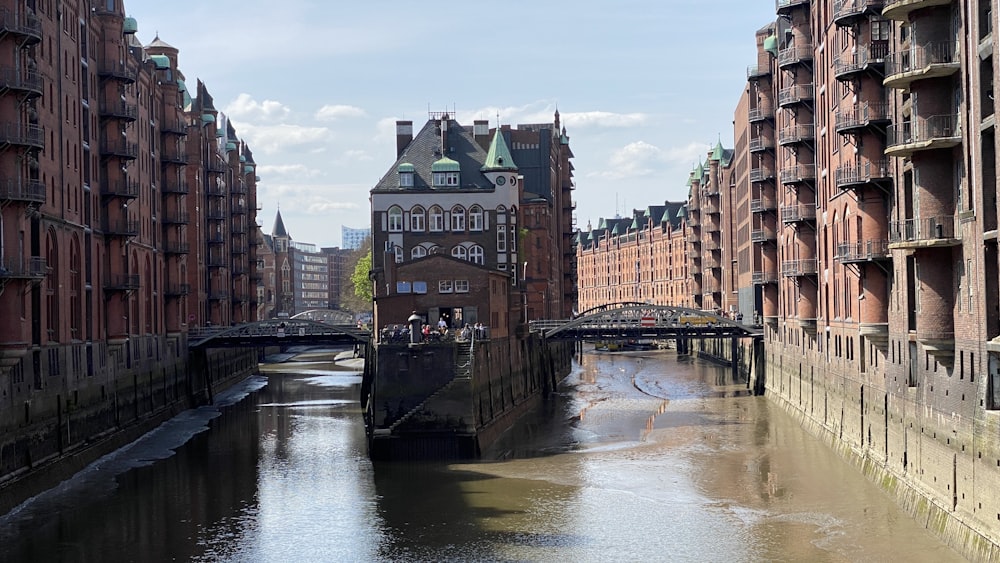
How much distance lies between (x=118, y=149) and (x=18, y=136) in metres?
19.9

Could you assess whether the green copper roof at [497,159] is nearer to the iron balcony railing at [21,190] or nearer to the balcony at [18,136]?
the iron balcony railing at [21,190]

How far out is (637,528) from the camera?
41.5 m

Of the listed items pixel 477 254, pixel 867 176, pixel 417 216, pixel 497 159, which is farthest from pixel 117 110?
pixel 867 176

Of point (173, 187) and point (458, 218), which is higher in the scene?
point (173, 187)

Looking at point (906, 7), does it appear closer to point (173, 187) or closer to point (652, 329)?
point (652, 329)

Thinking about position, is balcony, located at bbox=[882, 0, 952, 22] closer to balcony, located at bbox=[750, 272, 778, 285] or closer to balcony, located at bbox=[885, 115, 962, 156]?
balcony, located at bbox=[885, 115, 962, 156]

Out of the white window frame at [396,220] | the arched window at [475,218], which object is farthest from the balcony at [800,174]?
the white window frame at [396,220]

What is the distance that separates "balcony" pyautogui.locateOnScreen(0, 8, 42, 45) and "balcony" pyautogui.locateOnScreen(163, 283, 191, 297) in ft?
116

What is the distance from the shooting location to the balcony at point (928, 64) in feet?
121

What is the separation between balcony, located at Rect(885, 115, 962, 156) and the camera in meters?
37.1

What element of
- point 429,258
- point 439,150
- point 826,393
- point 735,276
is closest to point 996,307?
point 826,393

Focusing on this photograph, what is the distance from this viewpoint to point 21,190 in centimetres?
4809

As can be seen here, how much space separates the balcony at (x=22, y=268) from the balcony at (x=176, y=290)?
32914 mm

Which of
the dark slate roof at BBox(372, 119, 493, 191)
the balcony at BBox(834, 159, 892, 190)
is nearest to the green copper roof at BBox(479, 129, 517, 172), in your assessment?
the dark slate roof at BBox(372, 119, 493, 191)
